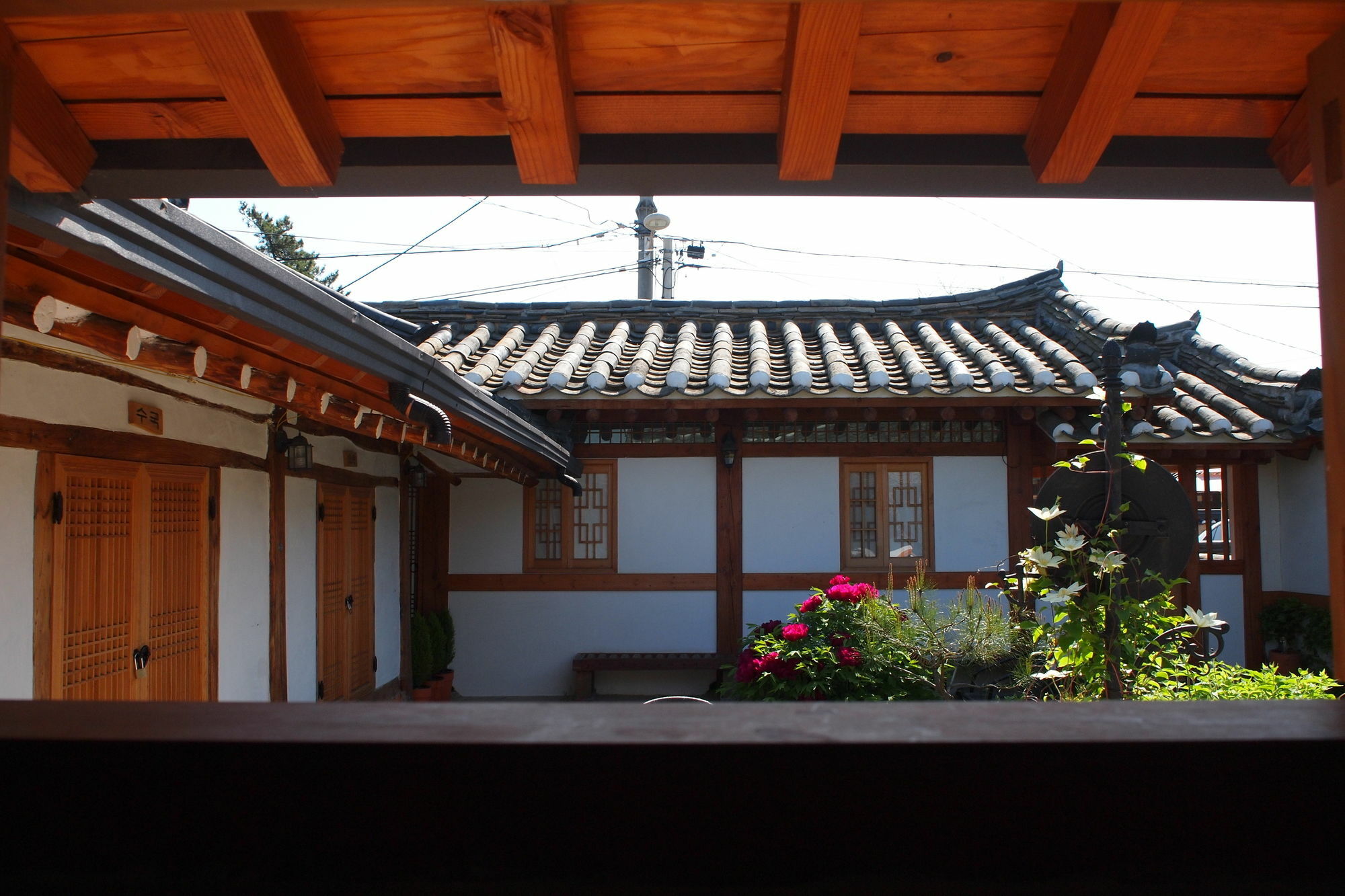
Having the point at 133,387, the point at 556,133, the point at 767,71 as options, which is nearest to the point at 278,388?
the point at 133,387

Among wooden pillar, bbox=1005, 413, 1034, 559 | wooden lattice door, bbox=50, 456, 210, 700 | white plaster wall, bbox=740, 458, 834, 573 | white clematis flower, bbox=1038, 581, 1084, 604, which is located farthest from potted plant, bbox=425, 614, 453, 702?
white clematis flower, bbox=1038, 581, 1084, 604

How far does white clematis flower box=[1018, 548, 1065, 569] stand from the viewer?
3389 millimetres

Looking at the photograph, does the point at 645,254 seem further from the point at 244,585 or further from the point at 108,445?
the point at 108,445

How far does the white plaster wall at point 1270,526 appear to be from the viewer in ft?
26.4

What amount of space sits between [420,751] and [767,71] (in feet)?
3.79

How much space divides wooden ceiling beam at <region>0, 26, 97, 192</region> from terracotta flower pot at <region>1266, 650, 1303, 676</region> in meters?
8.97

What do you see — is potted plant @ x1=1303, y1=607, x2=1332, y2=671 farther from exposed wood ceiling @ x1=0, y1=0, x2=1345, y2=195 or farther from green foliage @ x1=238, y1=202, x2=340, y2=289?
green foliage @ x1=238, y1=202, x2=340, y2=289

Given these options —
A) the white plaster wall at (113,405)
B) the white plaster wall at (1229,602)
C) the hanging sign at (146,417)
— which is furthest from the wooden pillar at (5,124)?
the white plaster wall at (1229,602)

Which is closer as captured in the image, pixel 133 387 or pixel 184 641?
pixel 133 387

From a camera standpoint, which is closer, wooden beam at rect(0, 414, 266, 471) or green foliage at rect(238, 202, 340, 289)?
wooden beam at rect(0, 414, 266, 471)

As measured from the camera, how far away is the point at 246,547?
477cm

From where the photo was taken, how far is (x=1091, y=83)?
1322mm

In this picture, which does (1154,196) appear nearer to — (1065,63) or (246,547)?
(1065,63)

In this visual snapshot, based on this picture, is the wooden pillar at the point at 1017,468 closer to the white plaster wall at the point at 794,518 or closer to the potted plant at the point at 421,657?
the white plaster wall at the point at 794,518
